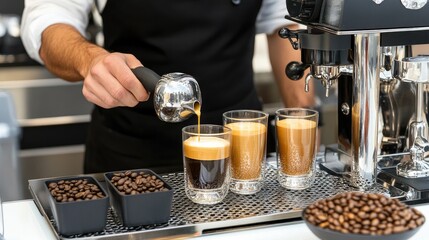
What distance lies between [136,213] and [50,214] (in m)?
0.19

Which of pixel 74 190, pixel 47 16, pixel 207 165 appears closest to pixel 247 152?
pixel 207 165

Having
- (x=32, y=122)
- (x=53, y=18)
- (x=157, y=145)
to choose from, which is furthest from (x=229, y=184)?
(x=32, y=122)

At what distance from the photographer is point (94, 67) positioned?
1.62 m

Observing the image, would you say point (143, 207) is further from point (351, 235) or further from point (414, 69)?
point (414, 69)

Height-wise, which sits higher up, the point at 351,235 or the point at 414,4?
the point at 414,4

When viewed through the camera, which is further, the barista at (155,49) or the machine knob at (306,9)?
the barista at (155,49)

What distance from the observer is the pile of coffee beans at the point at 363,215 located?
48.8 inches

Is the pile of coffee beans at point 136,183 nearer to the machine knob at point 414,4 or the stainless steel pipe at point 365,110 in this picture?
the stainless steel pipe at point 365,110

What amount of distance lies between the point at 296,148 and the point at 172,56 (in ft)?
1.95

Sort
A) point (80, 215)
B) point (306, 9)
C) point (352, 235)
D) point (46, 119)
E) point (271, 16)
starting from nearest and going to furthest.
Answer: point (352, 235) < point (80, 215) < point (306, 9) < point (271, 16) < point (46, 119)

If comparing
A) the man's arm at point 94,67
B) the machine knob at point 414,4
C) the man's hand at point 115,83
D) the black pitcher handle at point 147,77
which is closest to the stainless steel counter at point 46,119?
the man's arm at point 94,67

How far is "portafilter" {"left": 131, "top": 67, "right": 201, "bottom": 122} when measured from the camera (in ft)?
4.57

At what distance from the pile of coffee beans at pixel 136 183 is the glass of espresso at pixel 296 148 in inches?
10.7

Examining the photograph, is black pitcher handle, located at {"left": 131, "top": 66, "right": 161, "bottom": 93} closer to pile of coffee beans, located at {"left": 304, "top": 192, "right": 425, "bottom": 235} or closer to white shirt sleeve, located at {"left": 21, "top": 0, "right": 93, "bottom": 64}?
pile of coffee beans, located at {"left": 304, "top": 192, "right": 425, "bottom": 235}
